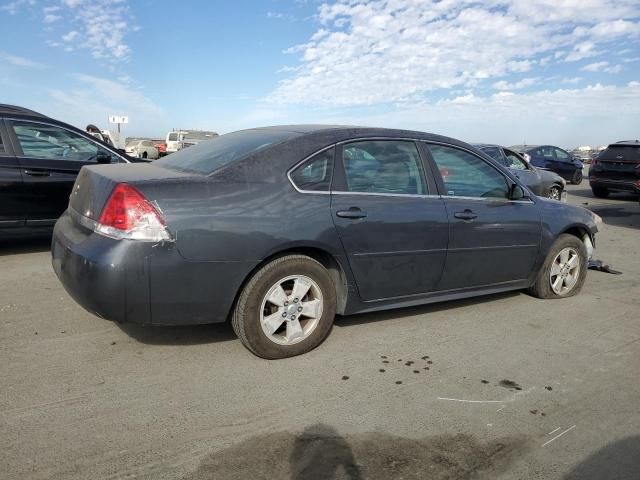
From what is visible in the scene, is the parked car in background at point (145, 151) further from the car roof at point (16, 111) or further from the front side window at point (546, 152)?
the front side window at point (546, 152)

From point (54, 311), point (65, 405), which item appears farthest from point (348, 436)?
point (54, 311)

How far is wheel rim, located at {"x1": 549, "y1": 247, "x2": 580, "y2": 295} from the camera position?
5.09m

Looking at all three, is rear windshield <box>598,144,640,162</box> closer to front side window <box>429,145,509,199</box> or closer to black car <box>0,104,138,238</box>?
front side window <box>429,145,509,199</box>

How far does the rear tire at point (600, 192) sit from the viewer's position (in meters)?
15.3

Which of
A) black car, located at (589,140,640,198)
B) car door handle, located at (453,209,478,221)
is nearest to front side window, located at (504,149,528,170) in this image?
black car, located at (589,140,640,198)

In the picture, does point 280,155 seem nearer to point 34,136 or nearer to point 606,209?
point 34,136

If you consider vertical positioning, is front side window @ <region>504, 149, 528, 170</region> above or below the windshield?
below

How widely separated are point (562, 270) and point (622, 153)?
11153 mm

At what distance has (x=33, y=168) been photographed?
232 inches

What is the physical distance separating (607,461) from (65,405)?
9.24 feet

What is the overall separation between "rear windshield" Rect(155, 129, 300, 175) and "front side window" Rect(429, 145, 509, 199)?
1.29 m

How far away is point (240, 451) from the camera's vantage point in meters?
2.49

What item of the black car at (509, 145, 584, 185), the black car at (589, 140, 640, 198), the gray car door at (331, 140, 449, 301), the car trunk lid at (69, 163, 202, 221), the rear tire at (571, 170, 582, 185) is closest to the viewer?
the car trunk lid at (69, 163, 202, 221)

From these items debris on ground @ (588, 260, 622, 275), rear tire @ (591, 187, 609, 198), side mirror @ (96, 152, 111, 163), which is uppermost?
side mirror @ (96, 152, 111, 163)
